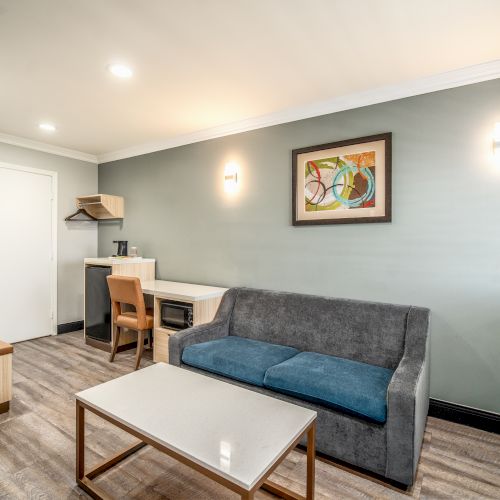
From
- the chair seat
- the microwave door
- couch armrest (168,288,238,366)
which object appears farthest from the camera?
the chair seat

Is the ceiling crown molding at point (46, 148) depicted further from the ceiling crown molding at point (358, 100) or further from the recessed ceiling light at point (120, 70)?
the recessed ceiling light at point (120, 70)

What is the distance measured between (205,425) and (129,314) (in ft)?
7.48

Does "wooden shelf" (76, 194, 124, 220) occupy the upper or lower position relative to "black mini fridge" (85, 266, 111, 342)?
upper

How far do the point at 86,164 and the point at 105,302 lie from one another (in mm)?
2103

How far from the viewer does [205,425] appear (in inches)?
59.1

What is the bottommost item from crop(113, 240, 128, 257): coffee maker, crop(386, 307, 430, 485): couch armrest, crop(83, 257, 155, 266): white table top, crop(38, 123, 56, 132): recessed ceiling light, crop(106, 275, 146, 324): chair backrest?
crop(386, 307, 430, 485): couch armrest

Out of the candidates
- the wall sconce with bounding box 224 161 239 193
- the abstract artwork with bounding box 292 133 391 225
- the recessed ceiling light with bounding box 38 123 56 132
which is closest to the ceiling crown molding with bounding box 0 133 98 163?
the recessed ceiling light with bounding box 38 123 56 132

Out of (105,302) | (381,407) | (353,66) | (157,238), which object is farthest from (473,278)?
(105,302)

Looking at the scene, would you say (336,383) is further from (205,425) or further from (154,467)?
(154,467)

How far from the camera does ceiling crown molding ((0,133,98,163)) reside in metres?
3.95

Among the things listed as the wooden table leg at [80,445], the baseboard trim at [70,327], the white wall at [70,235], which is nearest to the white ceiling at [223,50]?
the white wall at [70,235]

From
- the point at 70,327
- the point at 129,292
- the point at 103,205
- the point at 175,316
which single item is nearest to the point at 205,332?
the point at 175,316

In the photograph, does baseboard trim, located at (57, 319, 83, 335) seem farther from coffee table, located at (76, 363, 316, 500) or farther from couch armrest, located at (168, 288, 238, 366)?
coffee table, located at (76, 363, 316, 500)

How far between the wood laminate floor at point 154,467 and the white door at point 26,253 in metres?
1.79
